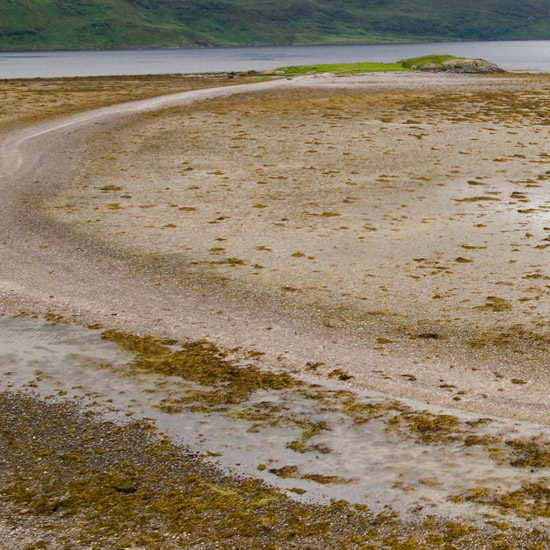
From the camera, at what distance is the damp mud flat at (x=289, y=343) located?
7.66 meters

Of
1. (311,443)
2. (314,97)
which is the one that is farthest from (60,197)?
(314,97)

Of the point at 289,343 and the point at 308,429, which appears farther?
the point at 289,343

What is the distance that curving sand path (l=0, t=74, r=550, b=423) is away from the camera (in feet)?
36.0

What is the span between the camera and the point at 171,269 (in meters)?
16.0

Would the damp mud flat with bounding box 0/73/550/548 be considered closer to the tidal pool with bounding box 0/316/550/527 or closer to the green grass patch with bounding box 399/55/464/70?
the tidal pool with bounding box 0/316/550/527

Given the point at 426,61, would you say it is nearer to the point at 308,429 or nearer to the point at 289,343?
the point at 289,343

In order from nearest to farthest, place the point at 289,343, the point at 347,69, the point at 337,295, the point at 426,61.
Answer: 1. the point at 289,343
2. the point at 337,295
3. the point at 347,69
4. the point at 426,61

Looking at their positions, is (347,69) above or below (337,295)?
above

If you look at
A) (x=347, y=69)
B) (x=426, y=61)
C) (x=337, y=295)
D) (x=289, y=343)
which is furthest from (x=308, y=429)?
(x=426, y=61)

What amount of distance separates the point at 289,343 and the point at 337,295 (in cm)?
249

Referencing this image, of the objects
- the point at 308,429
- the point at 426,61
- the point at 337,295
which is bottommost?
the point at 308,429

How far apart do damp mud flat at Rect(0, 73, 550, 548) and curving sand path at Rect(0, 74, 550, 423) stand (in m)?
0.06

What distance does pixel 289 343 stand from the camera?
39.5 ft

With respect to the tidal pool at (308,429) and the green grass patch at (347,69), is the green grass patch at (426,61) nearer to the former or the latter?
the green grass patch at (347,69)
